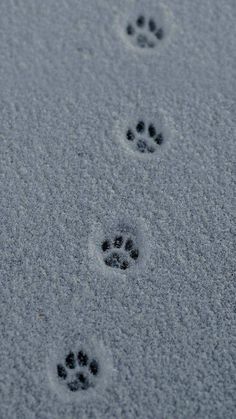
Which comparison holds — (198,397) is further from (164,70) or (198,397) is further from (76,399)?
(164,70)

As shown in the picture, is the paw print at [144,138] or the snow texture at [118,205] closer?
the snow texture at [118,205]

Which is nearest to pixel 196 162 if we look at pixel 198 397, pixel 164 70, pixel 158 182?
pixel 158 182

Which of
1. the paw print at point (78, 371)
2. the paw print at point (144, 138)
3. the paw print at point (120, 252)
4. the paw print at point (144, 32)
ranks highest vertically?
the paw print at point (144, 32)

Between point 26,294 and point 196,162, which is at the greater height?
point 196,162

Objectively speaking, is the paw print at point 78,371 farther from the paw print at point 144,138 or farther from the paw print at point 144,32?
the paw print at point 144,32

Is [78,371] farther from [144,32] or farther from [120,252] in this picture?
[144,32]

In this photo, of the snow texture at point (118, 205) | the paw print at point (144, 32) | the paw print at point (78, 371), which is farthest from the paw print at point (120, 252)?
the paw print at point (144, 32)
